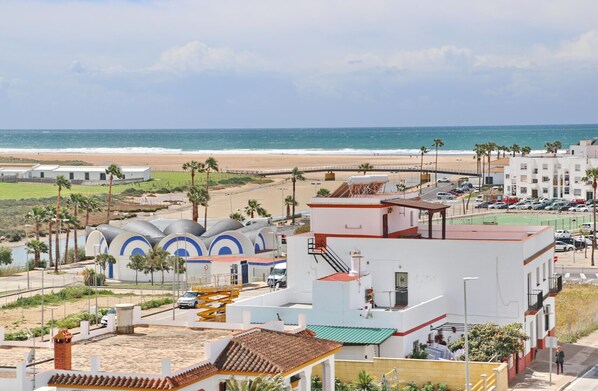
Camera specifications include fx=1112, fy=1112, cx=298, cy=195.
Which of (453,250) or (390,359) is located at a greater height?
(453,250)

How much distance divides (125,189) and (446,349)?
128m

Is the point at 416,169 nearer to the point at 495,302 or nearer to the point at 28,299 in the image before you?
the point at 28,299

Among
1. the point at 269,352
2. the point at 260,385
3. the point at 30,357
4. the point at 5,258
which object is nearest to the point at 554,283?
the point at 269,352

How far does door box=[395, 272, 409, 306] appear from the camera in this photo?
49031mm

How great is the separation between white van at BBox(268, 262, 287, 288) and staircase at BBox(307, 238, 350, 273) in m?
20.7

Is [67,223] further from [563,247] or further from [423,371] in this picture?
[423,371]

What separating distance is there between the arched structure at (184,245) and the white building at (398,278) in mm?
29909

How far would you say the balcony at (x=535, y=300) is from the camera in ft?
161

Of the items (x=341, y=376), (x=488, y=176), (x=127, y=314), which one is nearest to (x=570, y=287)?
(x=341, y=376)

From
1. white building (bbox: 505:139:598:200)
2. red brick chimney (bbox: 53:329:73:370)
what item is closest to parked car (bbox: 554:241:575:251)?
white building (bbox: 505:139:598:200)

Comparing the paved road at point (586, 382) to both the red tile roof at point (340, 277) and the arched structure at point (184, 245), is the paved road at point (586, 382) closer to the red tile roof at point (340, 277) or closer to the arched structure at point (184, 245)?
the red tile roof at point (340, 277)

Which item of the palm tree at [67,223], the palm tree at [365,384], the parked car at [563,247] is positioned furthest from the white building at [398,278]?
the parked car at [563,247]

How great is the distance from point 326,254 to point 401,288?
12.5 feet

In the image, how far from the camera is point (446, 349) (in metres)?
45.0
